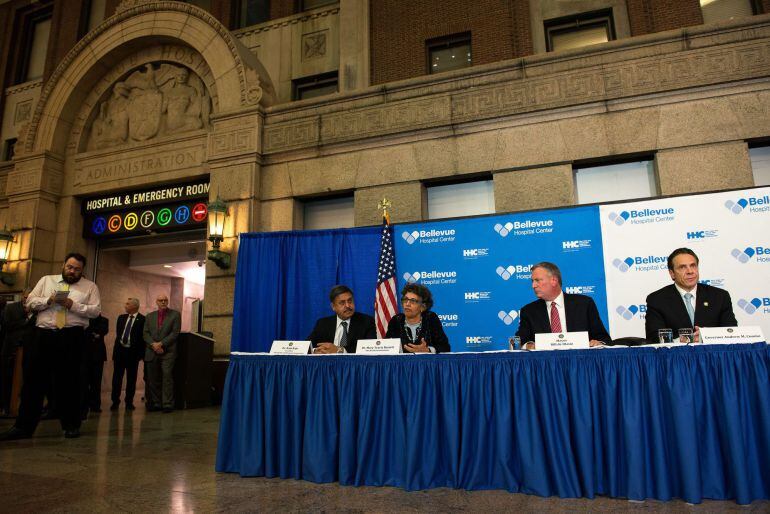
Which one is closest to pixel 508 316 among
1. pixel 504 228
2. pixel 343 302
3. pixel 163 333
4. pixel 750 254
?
pixel 504 228

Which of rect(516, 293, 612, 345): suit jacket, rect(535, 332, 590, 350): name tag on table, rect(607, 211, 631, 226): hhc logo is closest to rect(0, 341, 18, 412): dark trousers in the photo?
rect(516, 293, 612, 345): suit jacket

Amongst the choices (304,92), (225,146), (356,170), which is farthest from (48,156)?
(356,170)

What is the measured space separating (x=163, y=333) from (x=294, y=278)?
2.63 m

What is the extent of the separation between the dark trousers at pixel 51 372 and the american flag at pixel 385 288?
12.0ft

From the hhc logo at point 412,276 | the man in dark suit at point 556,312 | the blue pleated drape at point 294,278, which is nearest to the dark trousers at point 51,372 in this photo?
the blue pleated drape at point 294,278

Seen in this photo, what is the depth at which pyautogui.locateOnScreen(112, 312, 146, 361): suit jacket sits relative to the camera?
9.28 m

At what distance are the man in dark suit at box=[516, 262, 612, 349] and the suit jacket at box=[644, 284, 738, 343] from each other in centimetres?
42

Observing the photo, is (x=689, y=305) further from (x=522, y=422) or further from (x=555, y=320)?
(x=522, y=422)

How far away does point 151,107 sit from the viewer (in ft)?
36.4

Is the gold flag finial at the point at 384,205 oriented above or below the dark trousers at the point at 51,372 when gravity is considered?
above

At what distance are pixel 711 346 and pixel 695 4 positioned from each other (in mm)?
7596

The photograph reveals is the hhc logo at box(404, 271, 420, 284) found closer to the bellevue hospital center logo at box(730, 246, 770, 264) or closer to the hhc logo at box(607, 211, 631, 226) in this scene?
the hhc logo at box(607, 211, 631, 226)

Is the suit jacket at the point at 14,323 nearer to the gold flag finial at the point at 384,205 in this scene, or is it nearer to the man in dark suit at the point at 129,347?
the man in dark suit at the point at 129,347

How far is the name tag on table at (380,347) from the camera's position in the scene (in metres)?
4.03
